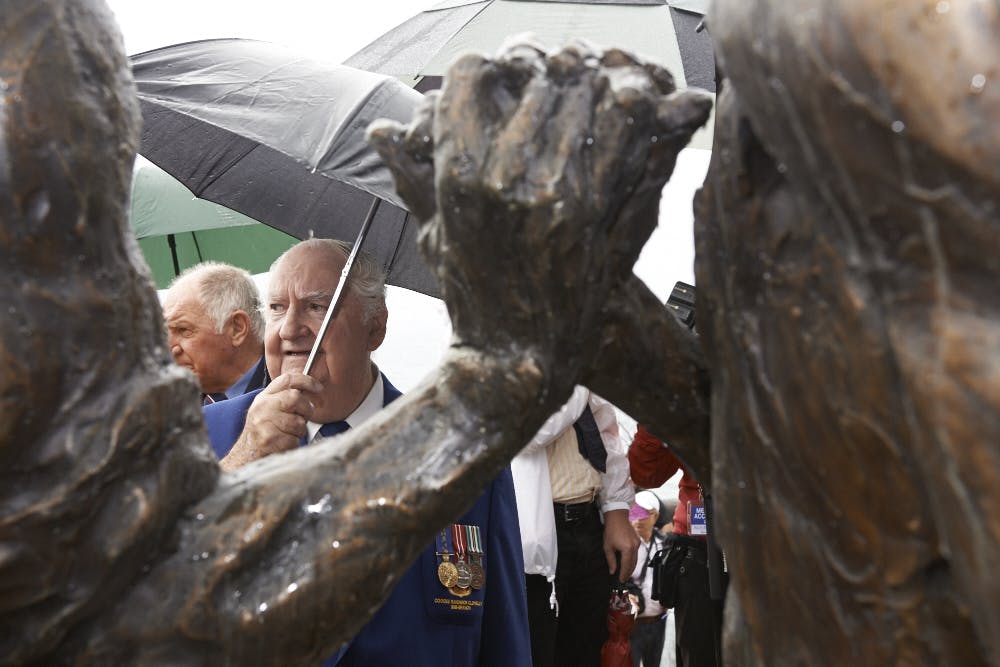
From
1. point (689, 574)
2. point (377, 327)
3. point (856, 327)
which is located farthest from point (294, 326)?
point (856, 327)

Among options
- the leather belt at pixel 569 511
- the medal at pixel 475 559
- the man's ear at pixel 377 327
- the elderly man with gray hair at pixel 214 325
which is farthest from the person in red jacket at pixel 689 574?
the medal at pixel 475 559

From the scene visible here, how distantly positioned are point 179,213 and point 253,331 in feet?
6.34

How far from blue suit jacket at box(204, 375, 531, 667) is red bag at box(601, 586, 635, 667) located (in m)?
2.36

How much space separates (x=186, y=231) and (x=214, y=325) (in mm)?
2217

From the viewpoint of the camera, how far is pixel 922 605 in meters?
1.06

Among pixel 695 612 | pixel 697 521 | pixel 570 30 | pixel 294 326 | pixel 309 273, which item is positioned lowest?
pixel 695 612

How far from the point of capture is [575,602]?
17.0ft

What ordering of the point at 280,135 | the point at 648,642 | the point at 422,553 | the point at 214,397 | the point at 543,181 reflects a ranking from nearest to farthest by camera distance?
the point at 543,181
the point at 422,553
the point at 280,135
the point at 214,397
the point at 648,642

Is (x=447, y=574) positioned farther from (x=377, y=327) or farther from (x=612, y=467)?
(x=612, y=467)

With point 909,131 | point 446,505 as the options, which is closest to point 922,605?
point 909,131

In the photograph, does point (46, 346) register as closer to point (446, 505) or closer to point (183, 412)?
point (183, 412)

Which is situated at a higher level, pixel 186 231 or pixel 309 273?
pixel 186 231

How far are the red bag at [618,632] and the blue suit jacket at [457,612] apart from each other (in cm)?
236

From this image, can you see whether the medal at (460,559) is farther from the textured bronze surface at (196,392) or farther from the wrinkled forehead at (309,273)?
the textured bronze surface at (196,392)
